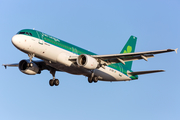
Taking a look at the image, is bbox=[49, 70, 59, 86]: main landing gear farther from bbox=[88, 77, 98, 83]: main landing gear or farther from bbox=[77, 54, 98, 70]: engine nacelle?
bbox=[77, 54, 98, 70]: engine nacelle

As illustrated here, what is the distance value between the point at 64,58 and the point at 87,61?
9.07 feet

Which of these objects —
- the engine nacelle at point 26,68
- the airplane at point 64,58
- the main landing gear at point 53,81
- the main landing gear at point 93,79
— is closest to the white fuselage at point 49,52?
the airplane at point 64,58

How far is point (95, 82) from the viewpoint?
4369cm

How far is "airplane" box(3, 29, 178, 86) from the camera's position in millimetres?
37062

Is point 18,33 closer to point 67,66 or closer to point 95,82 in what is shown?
point 67,66

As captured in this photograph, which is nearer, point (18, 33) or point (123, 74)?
point (18, 33)

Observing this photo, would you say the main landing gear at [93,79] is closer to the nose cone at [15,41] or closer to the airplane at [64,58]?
the airplane at [64,58]

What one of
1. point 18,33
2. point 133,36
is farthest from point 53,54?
point 133,36

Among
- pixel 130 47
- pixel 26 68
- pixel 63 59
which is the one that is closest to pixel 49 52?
pixel 63 59

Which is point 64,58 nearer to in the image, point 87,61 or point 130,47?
point 87,61

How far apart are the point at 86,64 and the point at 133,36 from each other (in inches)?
768

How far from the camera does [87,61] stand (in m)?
38.9

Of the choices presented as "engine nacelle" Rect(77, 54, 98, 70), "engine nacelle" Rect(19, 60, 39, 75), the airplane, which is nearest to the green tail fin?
the airplane

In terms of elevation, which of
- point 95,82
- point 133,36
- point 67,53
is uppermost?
point 133,36
